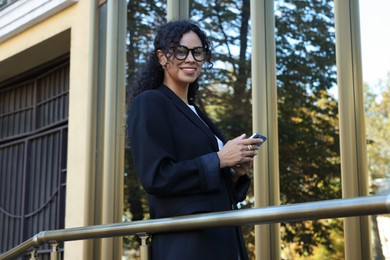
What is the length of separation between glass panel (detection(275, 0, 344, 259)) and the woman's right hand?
2387mm

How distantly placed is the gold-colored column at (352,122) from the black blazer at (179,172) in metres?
1.33

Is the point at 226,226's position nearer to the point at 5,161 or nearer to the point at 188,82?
the point at 188,82

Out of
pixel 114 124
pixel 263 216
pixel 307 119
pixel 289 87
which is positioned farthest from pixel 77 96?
pixel 263 216

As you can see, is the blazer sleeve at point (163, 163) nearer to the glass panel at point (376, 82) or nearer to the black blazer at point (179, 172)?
the black blazer at point (179, 172)

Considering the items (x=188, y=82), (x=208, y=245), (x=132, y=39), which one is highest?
(x=132, y=39)

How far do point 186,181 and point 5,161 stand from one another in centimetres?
686

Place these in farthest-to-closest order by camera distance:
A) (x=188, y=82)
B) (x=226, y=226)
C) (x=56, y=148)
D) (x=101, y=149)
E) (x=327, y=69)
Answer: (x=56, y=148) < (x=101, y=149) < (x=327, y=69) < (x=188, y=82) < (x=226, y=226)

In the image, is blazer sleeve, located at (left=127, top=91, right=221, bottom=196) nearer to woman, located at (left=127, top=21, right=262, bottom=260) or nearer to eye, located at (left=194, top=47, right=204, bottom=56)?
woman, located at (left=127, top=21, right=262, bottom=260)

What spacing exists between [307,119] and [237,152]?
4.09 m

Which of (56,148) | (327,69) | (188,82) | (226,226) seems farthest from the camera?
(56,148)

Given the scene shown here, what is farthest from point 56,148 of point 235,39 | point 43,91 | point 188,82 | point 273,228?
point 188,82

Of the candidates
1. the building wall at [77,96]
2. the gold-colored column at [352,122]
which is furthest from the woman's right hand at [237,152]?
the building wall at [77,96]

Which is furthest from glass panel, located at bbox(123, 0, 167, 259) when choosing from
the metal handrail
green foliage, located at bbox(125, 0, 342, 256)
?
the metal handrail

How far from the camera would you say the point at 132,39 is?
Answer: 623 centimetres
